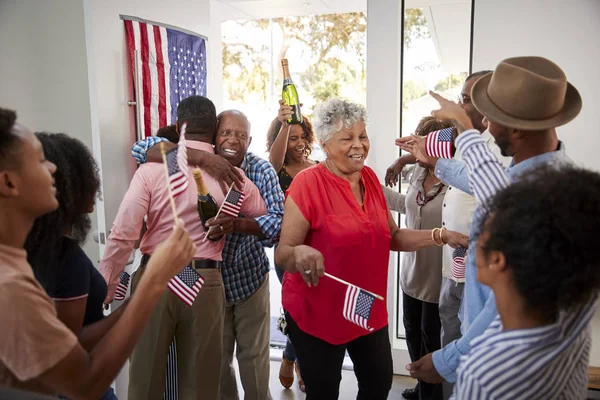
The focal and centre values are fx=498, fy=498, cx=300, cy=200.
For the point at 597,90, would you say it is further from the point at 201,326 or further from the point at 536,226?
the point at 201,326

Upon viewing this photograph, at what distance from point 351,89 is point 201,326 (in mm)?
9584

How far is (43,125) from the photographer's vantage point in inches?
129

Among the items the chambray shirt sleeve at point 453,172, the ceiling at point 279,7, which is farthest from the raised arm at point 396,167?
the ceiling at point 279,7

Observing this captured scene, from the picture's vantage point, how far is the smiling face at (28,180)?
102cm

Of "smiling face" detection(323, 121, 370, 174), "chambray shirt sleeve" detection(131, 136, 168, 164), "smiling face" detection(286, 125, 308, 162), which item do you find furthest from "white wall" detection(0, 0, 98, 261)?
"smiling face" detection(323, 121, 370, 174)

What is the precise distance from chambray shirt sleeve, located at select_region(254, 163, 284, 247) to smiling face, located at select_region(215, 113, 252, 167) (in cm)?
19

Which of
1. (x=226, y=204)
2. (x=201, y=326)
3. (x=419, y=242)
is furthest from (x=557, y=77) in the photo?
(x=201, y=326)

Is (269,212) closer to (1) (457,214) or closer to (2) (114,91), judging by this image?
(1) (457,214)

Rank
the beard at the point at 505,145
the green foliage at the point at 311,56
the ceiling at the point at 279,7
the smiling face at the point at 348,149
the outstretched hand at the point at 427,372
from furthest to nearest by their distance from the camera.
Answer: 1. the green foliage at the point at 311,56
2. the ceiling at the point at 279,7
3. the smiling face at the point at 348,149
4. the outstretched hand at the point at 427,372
5. the beard at the point at 505,145

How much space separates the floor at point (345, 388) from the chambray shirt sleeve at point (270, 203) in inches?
47.2

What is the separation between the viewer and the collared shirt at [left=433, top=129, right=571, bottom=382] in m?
1.42

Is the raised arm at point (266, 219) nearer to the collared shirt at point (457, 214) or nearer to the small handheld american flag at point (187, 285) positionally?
the small handheld american flag at point (187, 285)

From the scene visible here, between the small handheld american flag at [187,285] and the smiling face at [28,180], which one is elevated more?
the smiling face at [28,180]

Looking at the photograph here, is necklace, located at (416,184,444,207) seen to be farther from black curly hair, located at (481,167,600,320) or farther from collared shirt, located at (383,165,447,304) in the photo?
black curly hair, located at (481,167,600,320)
